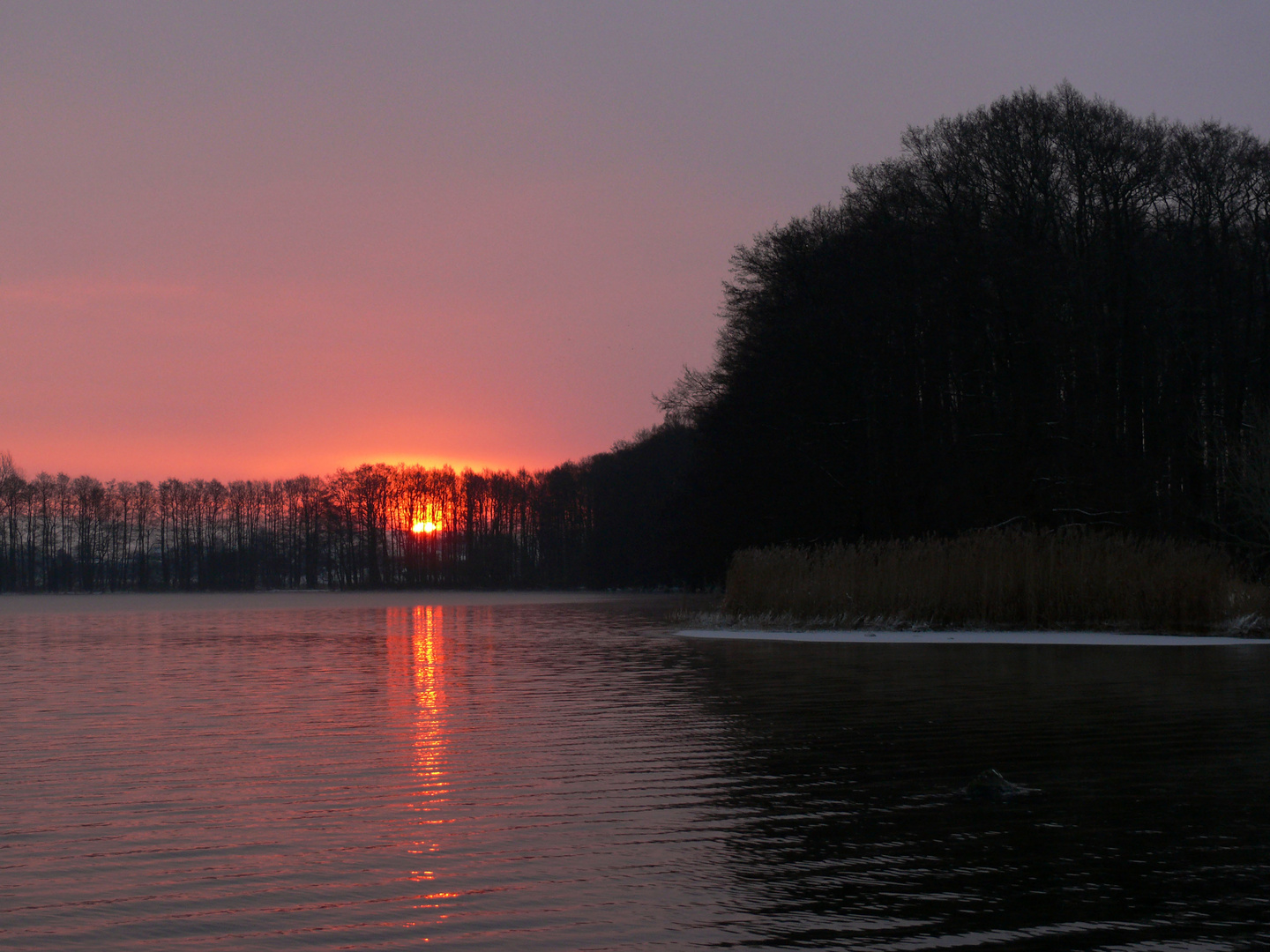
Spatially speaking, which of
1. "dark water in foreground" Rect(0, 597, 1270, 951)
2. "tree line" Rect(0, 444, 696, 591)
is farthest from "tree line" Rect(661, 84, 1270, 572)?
"tree line" Rect(0, 444, 696, 591)

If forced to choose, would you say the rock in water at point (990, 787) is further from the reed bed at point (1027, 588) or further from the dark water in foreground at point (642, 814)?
the reed bed at point (1027, 588)

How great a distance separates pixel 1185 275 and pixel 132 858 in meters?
43.7

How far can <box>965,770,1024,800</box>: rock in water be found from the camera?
9.73 metres

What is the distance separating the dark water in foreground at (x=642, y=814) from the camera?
21.6ft

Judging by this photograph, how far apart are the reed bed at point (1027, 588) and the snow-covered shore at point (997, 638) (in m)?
0.78

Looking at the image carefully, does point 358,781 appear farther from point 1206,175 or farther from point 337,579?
point 337,579

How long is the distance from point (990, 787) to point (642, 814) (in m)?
2.62

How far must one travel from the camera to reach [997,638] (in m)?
28.1

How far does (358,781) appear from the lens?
426 inches

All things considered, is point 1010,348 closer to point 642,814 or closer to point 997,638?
point 997,638

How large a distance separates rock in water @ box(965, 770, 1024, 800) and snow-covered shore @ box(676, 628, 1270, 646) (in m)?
17.9

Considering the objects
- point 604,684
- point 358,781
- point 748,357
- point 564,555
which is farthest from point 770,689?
point 564,555

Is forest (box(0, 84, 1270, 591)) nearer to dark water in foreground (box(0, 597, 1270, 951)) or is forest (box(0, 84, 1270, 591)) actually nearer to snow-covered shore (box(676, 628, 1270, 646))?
snow-covered shore (box(676, 628, 1270, 646))

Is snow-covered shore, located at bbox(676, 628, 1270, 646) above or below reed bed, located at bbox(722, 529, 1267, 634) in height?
below
